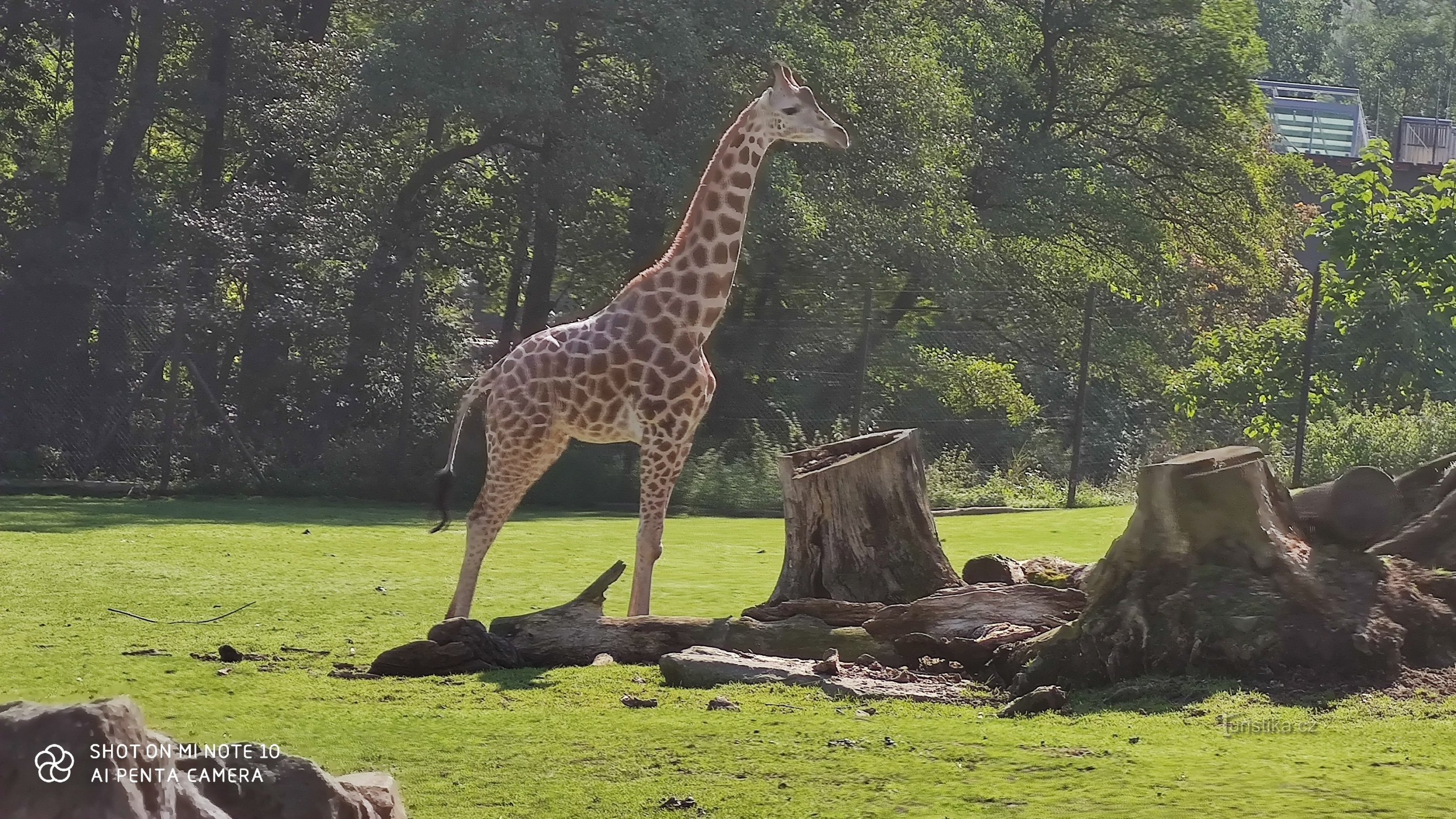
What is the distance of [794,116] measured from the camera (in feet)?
28.5

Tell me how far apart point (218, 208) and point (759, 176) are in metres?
6.26

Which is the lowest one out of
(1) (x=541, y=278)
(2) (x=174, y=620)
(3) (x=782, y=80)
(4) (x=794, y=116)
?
(2) (x=174, y=620)

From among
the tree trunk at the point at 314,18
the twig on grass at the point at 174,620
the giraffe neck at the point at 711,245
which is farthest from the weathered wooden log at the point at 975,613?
the tree trunk at the point at 314,18

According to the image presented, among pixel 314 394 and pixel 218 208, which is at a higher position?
pixel 218 208

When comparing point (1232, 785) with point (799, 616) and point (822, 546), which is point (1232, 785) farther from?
point (822, 546)

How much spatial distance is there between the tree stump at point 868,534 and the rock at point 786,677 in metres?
1.15

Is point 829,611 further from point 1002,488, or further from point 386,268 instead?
point 386,268

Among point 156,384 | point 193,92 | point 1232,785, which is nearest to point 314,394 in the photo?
point 156,384

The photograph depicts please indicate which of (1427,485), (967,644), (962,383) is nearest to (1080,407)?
(962,383)

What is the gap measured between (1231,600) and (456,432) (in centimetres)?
421

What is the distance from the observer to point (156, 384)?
61.8 ft

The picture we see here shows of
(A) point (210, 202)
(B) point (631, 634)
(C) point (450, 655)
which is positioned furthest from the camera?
(A) point (210, 202)

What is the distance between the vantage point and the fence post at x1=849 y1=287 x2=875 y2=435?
18516 millimetres

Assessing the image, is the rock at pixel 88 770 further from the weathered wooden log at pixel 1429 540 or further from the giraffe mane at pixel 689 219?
the giraffe mane at pixel 689 219
